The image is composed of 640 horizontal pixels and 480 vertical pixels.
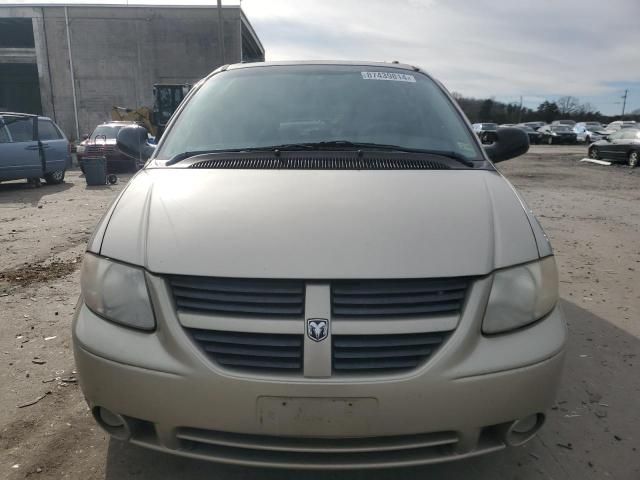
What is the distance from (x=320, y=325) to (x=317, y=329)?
0.7 inches

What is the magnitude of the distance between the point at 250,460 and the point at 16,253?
538 centimetres

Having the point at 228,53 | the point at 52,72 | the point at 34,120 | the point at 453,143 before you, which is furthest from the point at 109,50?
the point at 453,143

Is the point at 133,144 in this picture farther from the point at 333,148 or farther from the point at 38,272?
the point at 38,272

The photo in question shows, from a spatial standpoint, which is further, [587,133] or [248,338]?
[587,133]

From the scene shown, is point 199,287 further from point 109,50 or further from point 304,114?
point 109,50

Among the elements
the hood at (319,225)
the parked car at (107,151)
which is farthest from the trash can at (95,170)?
the hood at (319,225)

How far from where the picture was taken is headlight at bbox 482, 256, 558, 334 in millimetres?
1811

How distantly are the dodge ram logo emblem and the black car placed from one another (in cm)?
2122

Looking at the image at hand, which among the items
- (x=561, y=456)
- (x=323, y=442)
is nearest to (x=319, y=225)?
(x=323, y=442)

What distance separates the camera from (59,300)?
425 centimetres

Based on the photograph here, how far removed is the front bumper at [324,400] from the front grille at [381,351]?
39 millimetres

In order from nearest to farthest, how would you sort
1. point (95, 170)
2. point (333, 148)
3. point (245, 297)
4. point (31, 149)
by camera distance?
point (245, 297), point (333, 148), point (31, 149), point (95, 170)

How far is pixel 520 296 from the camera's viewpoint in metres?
1.87

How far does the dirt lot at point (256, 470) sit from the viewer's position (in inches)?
86.2
